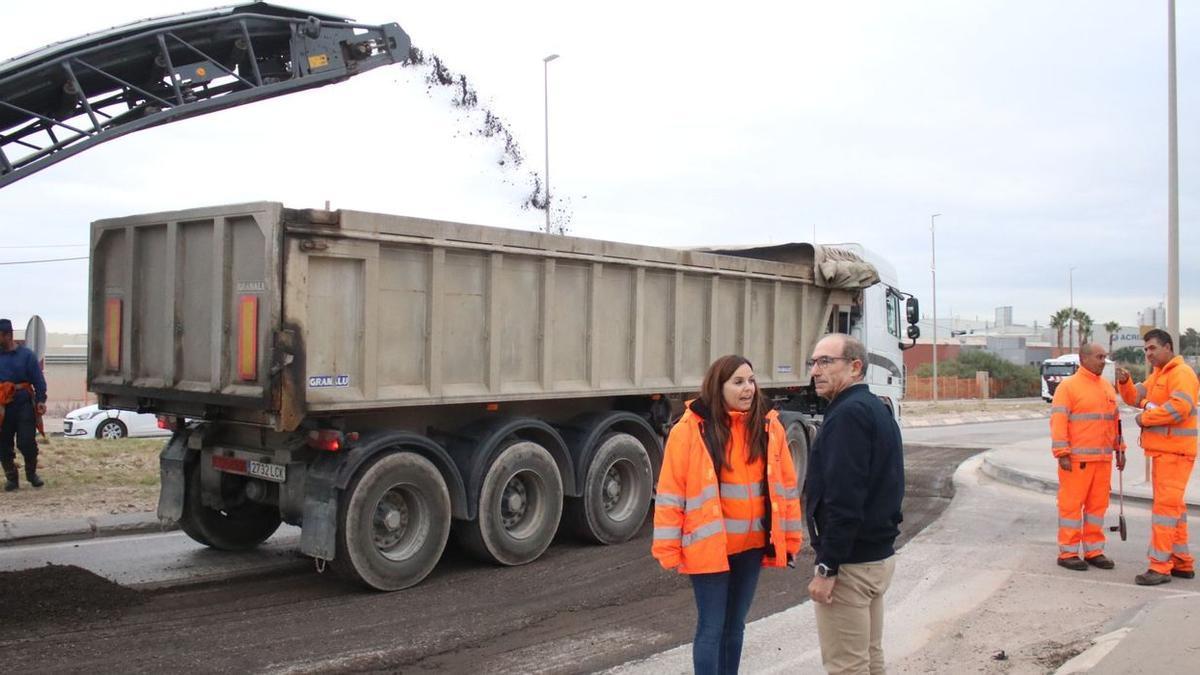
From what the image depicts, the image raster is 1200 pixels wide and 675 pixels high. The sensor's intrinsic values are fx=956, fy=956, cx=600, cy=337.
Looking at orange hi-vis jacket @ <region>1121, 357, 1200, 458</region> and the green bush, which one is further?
the green bush

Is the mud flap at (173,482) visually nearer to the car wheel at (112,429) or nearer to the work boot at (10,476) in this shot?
the work boot at (10,476)

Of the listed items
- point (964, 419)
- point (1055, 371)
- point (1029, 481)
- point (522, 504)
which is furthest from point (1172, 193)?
point (1055, 371)

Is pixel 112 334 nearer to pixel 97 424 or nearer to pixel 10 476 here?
pixel 10 476

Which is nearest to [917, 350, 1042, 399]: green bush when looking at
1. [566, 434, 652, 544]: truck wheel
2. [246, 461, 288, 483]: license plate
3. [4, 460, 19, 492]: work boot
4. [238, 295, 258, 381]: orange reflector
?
[566, 434, 652, 544]: truck wheel

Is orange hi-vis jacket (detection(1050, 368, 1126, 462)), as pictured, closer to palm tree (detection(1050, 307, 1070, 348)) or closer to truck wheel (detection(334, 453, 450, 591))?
truck wheel (detection(334, 453, 450, 591))

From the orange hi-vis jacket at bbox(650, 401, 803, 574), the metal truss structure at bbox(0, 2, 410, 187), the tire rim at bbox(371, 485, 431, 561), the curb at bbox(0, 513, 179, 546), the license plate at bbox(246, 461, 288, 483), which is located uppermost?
the metal truss structure at bbox(0, 2, 410, 187)

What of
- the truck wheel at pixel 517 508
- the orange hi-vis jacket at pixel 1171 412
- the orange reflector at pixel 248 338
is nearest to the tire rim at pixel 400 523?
the truck wheel at pixel 517 508

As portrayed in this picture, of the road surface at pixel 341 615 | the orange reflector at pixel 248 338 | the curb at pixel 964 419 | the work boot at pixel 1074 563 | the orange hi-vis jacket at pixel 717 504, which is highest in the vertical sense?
the orange reflector at pixel 248 338

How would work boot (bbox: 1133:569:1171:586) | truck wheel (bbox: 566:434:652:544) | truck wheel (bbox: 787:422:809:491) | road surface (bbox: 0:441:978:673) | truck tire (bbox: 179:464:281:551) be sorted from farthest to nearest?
truck wheel (bbox: 787:422:809:491) → truck wheel (bbox: 566:434:652:544) → truck tire (bbox: 179:464:281:551) → work boot (bbox: 1133:569:1171:586) → road surface (bbox: 0:441:978:673)

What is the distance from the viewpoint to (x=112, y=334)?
313 inches

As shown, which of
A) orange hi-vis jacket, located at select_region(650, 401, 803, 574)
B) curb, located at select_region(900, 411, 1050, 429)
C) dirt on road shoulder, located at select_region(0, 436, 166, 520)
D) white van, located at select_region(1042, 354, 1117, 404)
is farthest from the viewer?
white van, located at select_region(1042, 354, 1117, 404)

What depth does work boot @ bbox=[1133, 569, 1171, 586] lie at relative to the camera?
7184mm

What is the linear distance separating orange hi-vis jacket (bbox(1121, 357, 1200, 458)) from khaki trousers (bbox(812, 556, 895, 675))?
4.81 meters

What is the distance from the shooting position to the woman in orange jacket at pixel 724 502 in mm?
4070
